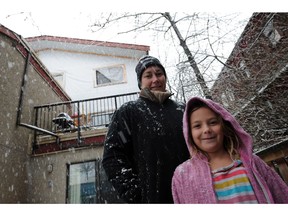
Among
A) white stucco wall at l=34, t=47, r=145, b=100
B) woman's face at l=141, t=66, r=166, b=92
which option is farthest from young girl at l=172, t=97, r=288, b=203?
white stucco wall at l=34, t=47, r=145, b=100

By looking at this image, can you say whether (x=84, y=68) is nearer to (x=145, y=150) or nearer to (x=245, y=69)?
(x=245, y=69)

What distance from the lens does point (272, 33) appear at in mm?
3059

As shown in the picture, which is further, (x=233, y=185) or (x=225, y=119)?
(x=225, y=119)

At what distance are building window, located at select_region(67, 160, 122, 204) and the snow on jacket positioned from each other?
469cm

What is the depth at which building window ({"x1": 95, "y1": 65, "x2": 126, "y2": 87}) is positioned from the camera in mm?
9359

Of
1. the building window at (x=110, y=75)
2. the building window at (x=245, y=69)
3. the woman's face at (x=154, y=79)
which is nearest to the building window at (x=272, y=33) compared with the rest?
the building window at (x=245, y=69)

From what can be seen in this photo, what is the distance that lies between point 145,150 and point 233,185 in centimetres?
39

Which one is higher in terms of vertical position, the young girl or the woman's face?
the woman's face

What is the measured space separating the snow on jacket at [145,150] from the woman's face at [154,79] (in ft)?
0.21

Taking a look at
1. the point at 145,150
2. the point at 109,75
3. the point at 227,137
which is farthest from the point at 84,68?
the point at 227,137

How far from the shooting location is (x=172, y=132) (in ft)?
3.48

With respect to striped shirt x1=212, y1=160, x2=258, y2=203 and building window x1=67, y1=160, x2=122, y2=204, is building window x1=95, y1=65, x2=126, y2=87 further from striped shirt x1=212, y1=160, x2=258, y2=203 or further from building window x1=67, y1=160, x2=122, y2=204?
striped shirt x1=212, y1=160, x2=258, y2=203

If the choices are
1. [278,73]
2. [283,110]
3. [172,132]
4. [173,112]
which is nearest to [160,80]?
[173,112]
